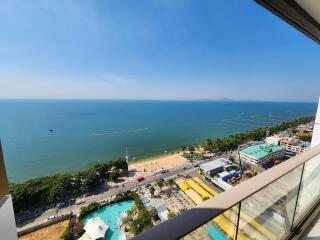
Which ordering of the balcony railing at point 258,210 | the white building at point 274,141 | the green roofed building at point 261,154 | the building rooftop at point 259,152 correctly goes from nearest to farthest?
the balcony railing at point 258,210 < the green roofed building at point 261,154 < the building rooftop at point 259,152 < the white building at point 274,141

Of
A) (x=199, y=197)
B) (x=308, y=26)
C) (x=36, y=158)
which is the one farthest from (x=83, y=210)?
(x=36, y=158)

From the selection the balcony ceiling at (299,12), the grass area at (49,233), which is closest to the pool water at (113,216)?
the grass area at (49,233)

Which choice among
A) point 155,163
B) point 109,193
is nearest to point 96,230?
point 109,193

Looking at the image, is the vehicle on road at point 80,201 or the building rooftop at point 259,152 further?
the building rooftop at point 259,152

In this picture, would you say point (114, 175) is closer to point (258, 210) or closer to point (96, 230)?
point (96, 230)

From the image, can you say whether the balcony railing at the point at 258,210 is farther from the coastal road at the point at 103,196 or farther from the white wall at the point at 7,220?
the coastal road at the point at 103,196

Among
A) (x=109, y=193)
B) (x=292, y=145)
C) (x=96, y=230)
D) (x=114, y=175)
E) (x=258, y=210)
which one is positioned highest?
(x=258, y=210)
